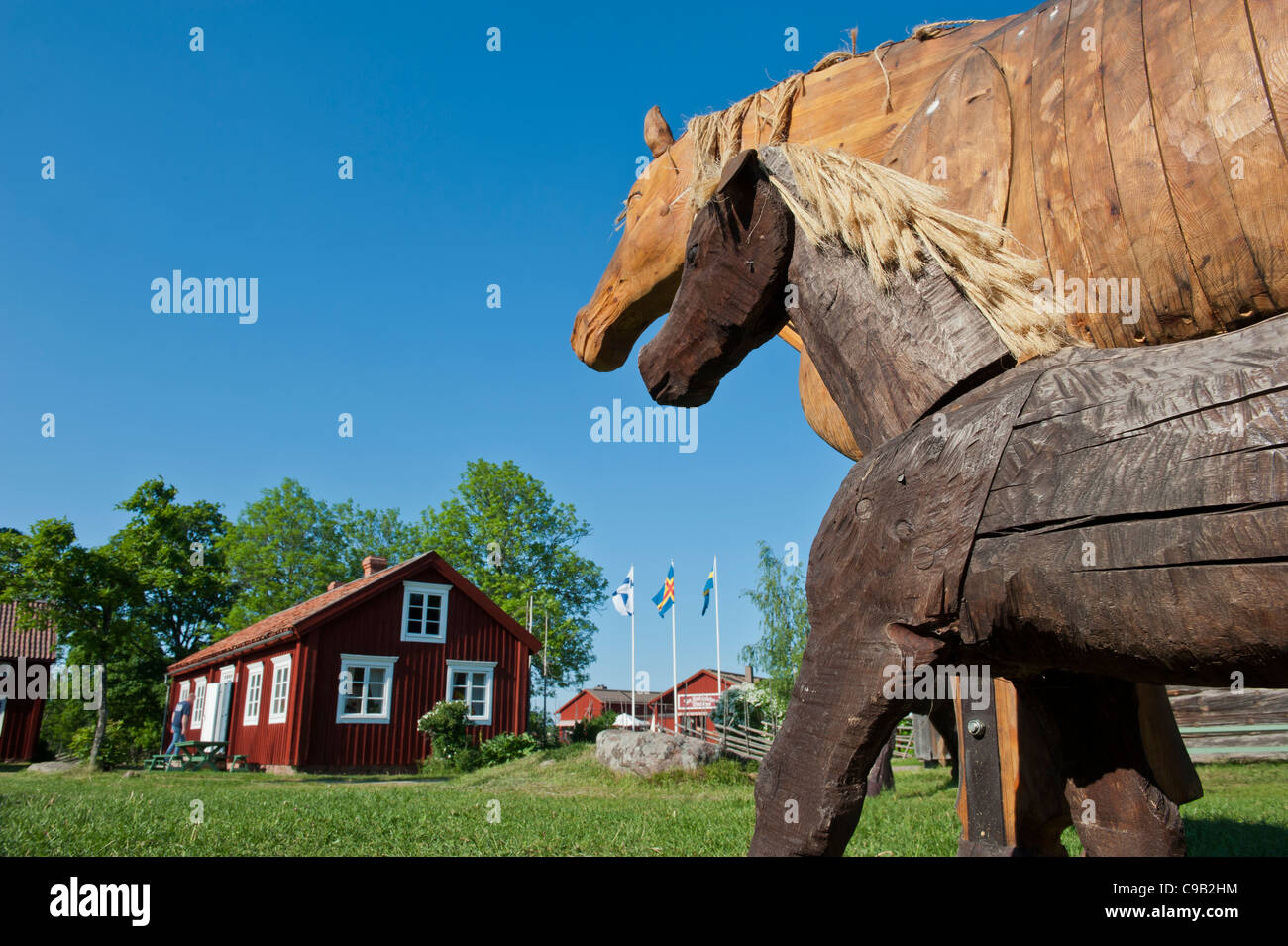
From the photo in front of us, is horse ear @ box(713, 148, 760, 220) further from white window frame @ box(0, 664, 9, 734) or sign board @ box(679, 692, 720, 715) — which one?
white window frame @ box(0, 664, 9, 734)

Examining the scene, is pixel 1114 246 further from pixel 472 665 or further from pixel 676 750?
pixel 472 665

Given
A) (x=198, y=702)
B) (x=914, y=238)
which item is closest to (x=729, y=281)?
(x=914, y=238)

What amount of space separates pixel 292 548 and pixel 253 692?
2031cm

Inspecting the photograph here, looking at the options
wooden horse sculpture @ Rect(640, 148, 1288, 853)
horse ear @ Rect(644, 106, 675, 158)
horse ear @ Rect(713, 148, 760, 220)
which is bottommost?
wooden horse sculpture @ Rect(640, 148, 1288, 853)

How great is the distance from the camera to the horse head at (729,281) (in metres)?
2.20

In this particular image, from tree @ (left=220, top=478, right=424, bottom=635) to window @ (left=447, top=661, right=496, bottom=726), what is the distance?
764 inches

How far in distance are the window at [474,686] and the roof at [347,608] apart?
155 cm

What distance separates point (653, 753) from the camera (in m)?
13.5

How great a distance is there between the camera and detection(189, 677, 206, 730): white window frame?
27.5m

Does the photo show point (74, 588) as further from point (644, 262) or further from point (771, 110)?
point (771, 110)

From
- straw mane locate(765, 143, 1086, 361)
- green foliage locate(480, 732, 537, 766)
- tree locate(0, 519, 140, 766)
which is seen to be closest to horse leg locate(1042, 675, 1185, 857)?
straw mane locate(765, 143, 1086, 361)

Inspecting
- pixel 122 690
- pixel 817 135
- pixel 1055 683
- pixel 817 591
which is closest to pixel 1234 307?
pixel 1055 683

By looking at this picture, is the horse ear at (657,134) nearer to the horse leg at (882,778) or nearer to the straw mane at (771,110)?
the straw mane at (771,110)
